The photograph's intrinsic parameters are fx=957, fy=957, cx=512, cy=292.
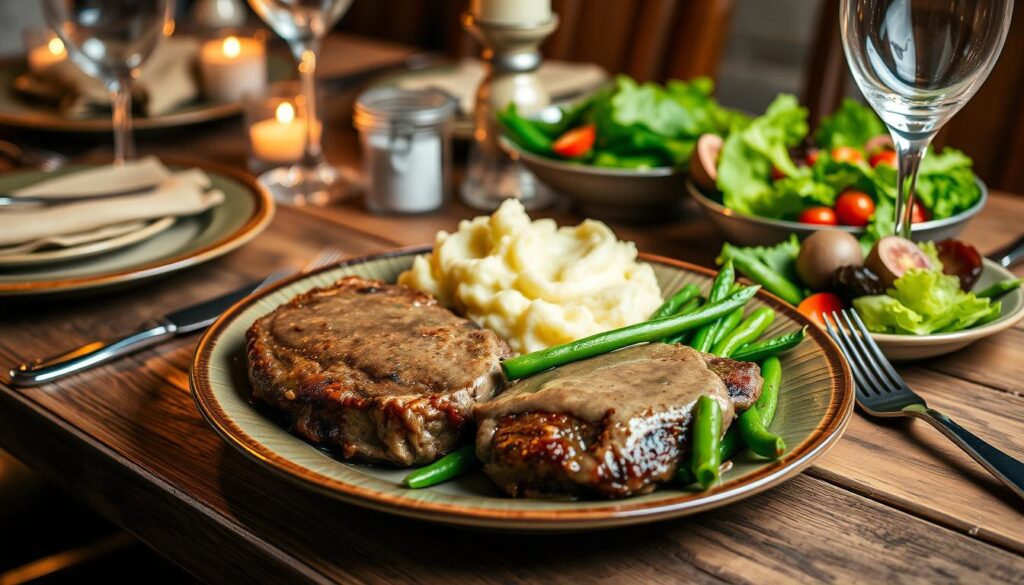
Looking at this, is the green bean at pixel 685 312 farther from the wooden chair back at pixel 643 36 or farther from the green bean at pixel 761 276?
the wooden chair back at pixel 643 36

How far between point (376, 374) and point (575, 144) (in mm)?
1067

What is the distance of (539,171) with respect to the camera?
6.63ft

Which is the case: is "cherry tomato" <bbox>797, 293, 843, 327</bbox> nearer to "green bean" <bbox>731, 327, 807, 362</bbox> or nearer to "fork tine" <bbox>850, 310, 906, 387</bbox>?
"fork tine" <bbox>850, 310, 906, 387</bbox>

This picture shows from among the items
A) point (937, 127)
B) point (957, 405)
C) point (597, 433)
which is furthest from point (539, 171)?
point (597, 433)

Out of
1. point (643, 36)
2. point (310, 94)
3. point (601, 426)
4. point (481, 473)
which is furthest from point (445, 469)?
point (643, 36)

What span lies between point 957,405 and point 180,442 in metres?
1.05

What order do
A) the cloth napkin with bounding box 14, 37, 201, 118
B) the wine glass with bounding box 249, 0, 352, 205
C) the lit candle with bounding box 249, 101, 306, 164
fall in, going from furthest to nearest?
the cloth napkin with bounding box 14, 37, 201, 118 → the lit candle with bounding box 249, 101, 306, 164 → the wine glass with bounding box 249, 0, 352, 205

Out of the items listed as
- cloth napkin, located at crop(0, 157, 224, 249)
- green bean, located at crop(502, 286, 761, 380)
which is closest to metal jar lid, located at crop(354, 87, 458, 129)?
cloth napkin, located at crop(0, 157, 224, 249)

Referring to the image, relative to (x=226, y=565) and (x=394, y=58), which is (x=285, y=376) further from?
(x=394, y=58)

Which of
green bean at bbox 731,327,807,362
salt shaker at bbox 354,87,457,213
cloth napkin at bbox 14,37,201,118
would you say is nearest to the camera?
green bean at bbox 731,327,807,362

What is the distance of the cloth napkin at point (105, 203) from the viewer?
5.42 feet

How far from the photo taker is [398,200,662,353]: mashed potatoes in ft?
4.39

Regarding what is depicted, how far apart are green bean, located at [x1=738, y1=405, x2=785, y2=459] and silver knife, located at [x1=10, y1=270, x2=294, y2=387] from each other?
2.93ft

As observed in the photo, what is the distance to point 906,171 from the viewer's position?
4.96ft
